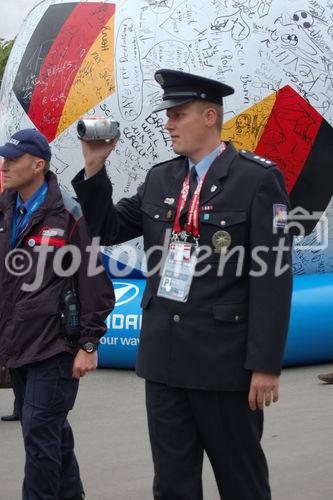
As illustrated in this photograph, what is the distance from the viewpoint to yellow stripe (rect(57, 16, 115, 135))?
8375 mm

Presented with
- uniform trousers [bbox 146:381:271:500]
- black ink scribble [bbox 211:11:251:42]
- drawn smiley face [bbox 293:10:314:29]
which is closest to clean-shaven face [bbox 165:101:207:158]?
uniform trousers [bbox 146:381:271:500]

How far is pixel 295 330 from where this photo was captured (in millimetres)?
7969

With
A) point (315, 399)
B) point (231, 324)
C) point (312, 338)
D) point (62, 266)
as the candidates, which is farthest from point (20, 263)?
point (312, 338)

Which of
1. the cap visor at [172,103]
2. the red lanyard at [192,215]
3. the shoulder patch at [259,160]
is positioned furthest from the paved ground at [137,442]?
the cap visor at [172,103]

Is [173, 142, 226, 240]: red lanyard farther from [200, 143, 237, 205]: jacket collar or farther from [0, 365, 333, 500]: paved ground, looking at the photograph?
[0, 365, 333, 500]: paved ground

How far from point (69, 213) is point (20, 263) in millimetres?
311

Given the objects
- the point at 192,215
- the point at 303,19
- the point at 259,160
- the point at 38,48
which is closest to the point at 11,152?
the point at 192,215

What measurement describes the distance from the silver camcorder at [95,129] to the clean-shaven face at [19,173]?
114 cm

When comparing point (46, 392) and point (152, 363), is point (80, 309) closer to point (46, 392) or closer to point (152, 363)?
point (46, 392)

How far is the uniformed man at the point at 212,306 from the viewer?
3.31m

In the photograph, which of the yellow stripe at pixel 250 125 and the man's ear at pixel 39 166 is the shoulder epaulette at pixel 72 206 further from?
the yellow stripe at pixel 250 125

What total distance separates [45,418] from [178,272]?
1.05m

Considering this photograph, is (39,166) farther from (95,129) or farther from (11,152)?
(95,129)

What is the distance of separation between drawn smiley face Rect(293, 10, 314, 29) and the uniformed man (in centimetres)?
506
